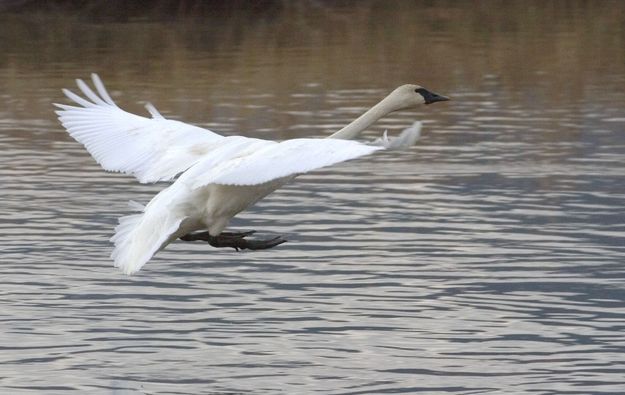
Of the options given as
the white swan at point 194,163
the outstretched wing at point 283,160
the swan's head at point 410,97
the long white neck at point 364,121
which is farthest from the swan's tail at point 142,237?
the swan's head at point 410,97

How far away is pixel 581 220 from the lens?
1325 cm

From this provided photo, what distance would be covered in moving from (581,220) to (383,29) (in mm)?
16581

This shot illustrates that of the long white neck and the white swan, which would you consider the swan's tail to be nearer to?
the white swan

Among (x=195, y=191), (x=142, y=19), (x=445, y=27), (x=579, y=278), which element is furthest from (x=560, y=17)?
(x=195, y=191)

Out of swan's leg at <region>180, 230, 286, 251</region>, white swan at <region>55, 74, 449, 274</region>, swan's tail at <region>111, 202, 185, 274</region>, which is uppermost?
white swan at <region>55, 74, 449, 274</region>

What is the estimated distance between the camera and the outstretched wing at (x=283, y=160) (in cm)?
800

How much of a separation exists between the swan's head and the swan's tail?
2.14 meters

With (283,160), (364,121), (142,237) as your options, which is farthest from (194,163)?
(283,160)

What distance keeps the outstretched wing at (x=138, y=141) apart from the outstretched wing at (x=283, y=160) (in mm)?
850

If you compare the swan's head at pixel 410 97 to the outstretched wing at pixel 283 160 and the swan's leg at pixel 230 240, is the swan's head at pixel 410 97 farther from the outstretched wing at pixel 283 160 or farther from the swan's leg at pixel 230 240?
the outstretched wing at pixel 283 160

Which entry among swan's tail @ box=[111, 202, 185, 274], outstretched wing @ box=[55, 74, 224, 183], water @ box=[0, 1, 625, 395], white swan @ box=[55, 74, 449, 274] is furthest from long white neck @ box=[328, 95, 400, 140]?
swan's tail @ box=[111, 202, 185, 274]

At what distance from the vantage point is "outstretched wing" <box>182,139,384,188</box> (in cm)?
800

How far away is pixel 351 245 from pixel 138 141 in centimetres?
263

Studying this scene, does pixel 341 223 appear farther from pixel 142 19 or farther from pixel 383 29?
pixel 142 19
